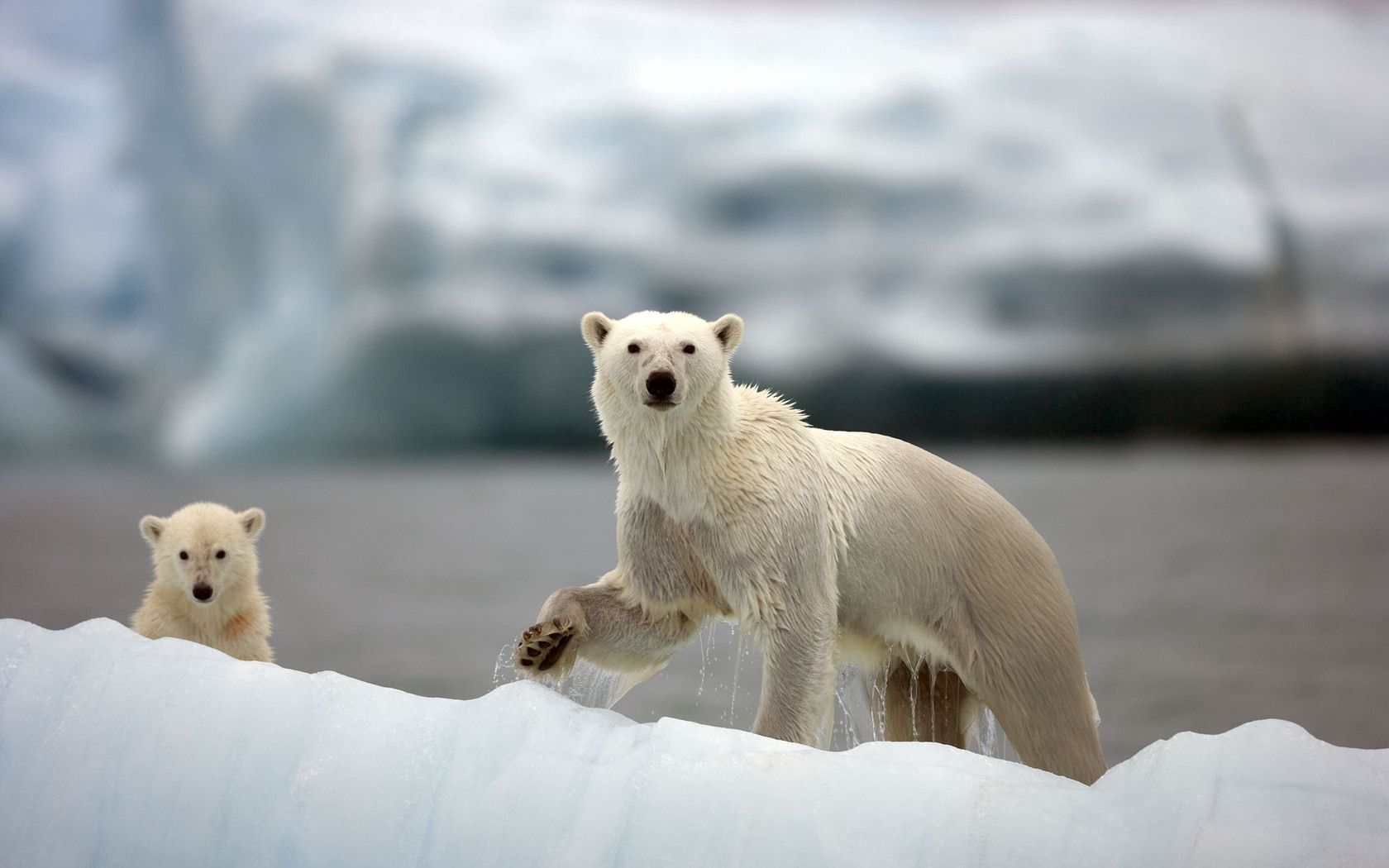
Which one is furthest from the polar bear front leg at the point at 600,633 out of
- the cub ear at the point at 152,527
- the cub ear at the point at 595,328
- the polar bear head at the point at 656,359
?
the cub ear at the point at 152,527

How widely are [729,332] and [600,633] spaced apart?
71 cm

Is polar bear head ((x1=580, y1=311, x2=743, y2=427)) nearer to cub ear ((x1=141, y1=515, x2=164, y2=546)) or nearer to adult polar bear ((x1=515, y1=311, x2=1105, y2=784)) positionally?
adult polar bear ((x1=515, y1=311, x2=1105, y2=784))

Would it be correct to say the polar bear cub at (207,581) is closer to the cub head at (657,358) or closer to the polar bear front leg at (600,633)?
the polar bear front leg at (600,633)

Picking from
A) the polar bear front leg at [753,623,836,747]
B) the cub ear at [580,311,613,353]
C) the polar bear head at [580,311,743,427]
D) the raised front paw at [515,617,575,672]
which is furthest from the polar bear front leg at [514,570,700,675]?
the cub ear at [580,311,613,353]

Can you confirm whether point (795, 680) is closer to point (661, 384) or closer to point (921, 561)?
point (921, 561)

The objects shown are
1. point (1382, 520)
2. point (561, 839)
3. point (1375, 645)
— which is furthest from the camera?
point (1382, 520)

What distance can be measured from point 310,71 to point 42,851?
18.6m

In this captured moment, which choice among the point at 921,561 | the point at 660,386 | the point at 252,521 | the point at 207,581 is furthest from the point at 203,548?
the point at 921,561

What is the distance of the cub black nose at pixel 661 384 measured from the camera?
2.38m

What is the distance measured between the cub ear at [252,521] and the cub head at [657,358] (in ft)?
3.27

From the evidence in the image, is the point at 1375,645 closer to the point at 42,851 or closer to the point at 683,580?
the point at 683,580

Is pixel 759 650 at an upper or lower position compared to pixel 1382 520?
lower

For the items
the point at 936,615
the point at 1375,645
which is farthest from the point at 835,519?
the point at 1375,645

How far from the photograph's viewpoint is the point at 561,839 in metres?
2.40
